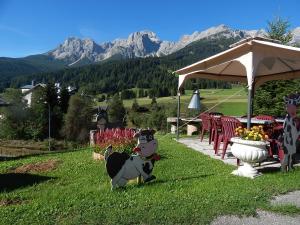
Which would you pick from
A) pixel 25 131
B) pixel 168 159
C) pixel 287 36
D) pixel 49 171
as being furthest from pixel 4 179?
pixel 25 131

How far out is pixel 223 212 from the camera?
506 cm

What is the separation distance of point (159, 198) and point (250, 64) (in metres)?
4.18

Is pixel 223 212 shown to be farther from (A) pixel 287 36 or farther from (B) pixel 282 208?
(A) pixel 287 36

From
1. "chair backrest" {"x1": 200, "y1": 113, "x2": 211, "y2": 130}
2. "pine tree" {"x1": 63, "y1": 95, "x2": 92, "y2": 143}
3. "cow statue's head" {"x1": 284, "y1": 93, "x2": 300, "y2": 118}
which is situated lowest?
"pine tree" {"x1": 63, "y1": 95, "x2": 92, "y2": 143}

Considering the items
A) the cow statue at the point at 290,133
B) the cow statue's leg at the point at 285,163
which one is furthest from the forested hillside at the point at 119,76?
the cow statue's leg at the point at 285,163

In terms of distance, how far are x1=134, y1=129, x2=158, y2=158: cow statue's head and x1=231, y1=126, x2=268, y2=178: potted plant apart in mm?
1706

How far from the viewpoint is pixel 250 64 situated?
8.41m

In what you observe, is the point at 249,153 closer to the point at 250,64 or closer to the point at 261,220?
the point at 250,64

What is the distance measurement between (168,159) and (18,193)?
12.5ft

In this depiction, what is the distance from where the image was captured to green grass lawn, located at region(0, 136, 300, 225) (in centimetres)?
493

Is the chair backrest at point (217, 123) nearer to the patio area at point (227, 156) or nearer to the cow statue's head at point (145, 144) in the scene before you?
the patio area at point (227, 156)

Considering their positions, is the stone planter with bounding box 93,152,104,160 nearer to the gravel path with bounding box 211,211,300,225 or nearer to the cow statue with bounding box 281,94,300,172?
the cow statue with bounding box 281,94,300,172

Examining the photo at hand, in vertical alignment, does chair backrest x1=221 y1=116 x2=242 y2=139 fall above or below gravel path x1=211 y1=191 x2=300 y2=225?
above

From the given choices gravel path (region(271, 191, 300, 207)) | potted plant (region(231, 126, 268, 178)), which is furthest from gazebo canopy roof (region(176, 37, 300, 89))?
gravel path (region(271, 191, 300, 207))
